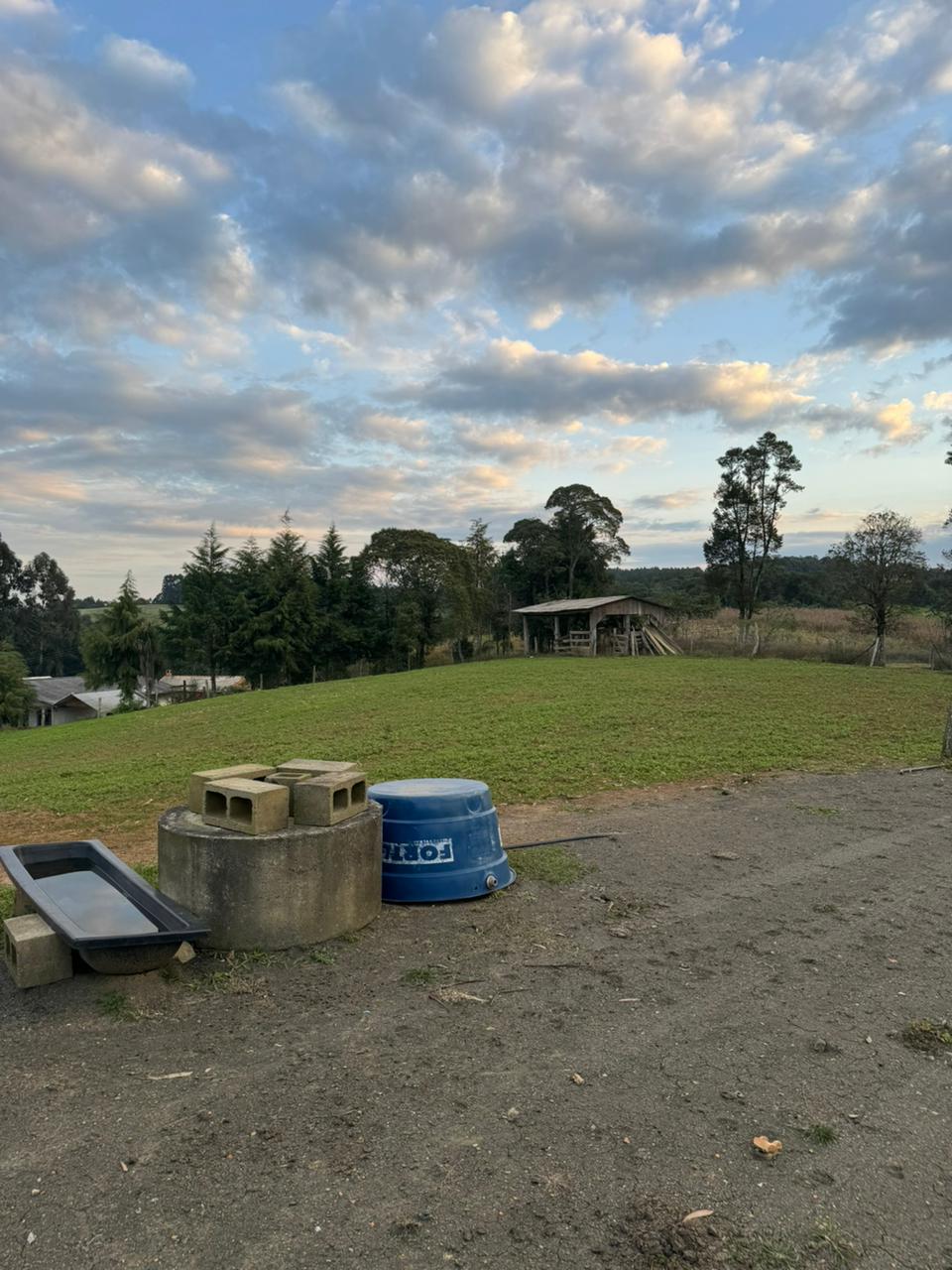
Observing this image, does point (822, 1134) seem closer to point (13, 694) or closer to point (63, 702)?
point (13, 694)

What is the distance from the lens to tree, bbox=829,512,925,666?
28609mm

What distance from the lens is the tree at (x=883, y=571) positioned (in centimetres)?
2861

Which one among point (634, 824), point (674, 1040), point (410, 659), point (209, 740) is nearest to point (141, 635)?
point (410, 659)

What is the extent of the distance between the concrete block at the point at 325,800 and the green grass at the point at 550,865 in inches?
61.2

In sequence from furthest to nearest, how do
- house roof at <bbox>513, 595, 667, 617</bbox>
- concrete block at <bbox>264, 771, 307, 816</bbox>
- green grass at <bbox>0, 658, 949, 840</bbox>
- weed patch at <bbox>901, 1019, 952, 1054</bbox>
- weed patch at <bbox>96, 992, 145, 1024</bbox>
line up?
1. house roof at <bbox>513, 595, 667, 617</bbox>
2. green grass at <bbox>0, 658, 949, 840</bbox>
3. concrete block at <bbox>264, 771, 307, 816</bbox>
4. weed patch at <bbox>96, 992, 145, 1024</bbox>
5. weed patch at <bbox>901, 1019, 952, 1054</bbox>

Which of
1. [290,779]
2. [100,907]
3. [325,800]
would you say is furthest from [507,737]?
[100,907]

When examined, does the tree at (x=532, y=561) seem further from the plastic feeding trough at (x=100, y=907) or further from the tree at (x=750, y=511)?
the plastic feeding trough at (x=100, y=907)

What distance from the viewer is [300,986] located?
134 inches

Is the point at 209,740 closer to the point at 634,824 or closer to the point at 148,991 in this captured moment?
the point at 634,824

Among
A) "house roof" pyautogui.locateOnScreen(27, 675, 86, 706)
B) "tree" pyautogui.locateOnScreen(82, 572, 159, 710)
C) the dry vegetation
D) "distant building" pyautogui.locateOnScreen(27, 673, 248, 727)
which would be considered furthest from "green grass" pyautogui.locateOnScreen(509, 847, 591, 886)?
"house roof" pyautogui.locateOnScreen(27, 675, 86, 706)

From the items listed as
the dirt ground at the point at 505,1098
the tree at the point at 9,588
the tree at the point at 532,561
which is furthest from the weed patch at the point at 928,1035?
the tree at the point at 9,588

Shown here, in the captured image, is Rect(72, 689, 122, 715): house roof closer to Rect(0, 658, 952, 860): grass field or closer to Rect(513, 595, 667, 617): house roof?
Rect(513, 595, 667, 617): house roof

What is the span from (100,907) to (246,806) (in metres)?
0.81

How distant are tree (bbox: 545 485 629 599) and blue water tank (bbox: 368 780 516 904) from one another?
44.6m
